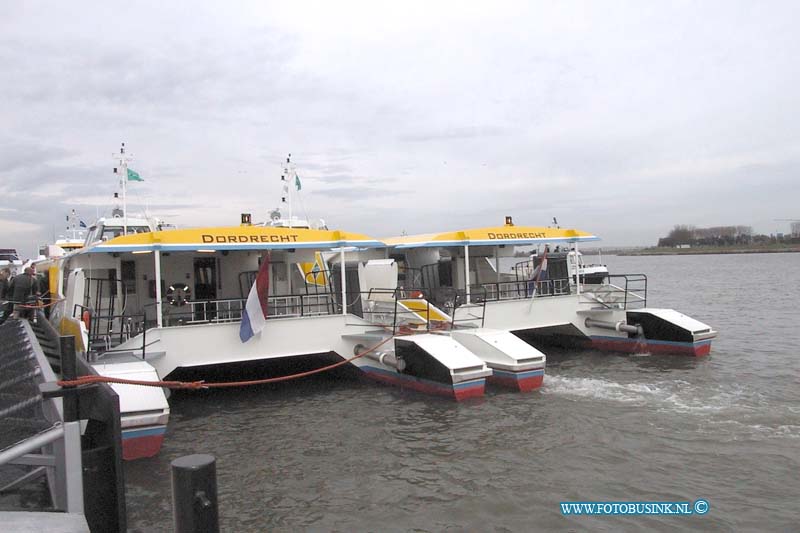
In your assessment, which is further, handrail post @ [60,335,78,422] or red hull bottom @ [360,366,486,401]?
red hull bottom @ [360,366,486,401]

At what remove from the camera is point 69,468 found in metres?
4.36

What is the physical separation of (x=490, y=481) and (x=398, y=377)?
17.2ft

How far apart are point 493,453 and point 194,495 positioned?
6115 millimetres

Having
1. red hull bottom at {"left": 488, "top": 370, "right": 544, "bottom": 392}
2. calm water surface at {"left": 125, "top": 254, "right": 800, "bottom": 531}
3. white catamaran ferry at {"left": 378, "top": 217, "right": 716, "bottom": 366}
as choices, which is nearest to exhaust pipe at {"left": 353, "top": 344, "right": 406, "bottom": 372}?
calm water surface at {"left": 125, "top": 254, "right": 800, "bottom": 531}

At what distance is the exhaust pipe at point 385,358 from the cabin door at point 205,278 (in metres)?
4.67

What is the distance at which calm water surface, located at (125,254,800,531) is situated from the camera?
6938mm

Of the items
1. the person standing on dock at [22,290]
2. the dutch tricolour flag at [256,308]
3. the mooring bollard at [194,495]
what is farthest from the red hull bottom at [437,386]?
the person standing on dock at [22,290]

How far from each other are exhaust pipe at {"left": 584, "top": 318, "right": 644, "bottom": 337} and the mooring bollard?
1479cm

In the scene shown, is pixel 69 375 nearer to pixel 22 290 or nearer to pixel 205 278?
pixel 205 278

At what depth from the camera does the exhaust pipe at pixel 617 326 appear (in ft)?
53.9

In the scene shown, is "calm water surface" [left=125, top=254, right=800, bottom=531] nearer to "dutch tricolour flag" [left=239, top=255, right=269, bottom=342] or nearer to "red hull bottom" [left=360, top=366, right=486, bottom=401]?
"red hull bottom" [left=360, top=366, right=486, bottom=401]

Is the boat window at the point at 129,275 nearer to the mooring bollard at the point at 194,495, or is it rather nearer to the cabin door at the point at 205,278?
the cabin door at the point at 205,278

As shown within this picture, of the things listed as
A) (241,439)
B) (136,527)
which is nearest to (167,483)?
(136,527)

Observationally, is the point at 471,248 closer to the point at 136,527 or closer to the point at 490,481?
the point at 490,481
